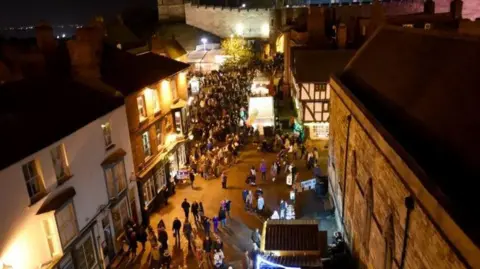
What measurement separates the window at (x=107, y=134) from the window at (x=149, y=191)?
3934 mm

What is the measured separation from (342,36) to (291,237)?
73.1ft

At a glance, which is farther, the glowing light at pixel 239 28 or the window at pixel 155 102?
the glowing light at pixel 239 28

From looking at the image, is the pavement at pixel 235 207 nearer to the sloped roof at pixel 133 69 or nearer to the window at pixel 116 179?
the window at pixel 116 179

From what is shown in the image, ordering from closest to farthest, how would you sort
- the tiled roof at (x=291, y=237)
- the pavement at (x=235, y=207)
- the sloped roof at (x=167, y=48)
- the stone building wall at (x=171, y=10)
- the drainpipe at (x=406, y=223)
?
the drainpipe at (x=406, y=223)
the tiled roof at (x=291, y=237)
the pavement at (x=235, y=207)
the sloped roof at (x=167, y=48)
the stone building wall at (x=171, y=10)

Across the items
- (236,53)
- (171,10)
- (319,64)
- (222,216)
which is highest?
(171,10)

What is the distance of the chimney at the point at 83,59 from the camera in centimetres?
1981

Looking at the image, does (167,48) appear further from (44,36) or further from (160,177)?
(160,177)

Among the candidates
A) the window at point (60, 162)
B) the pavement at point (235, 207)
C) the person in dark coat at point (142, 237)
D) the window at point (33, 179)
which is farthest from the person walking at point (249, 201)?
the window at point (33, 179)

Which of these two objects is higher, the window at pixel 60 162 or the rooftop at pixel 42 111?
the rooftop at pixel 42 111

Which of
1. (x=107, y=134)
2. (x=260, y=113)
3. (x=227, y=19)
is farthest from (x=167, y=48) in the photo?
(x=227, y=19)

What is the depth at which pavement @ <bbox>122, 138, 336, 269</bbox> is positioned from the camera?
727 inches

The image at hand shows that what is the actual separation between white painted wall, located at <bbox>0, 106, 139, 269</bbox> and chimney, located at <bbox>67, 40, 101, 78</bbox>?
8.56 feet

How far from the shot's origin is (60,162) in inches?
602

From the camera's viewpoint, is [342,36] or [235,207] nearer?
[235,207]
